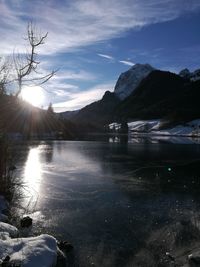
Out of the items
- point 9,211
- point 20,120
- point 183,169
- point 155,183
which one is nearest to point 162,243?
point 9,211

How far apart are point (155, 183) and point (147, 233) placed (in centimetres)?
1498

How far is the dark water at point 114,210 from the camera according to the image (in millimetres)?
16062

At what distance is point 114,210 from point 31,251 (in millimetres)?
10378

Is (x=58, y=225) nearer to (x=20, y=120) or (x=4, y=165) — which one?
(x=4, y=165)

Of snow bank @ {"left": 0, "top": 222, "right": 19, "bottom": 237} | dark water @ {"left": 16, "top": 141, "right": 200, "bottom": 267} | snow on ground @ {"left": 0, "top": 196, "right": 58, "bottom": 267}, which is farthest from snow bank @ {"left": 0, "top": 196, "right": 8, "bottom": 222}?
snow on ground @ {"left": 0, "top": 196, "right": 58, "bottom": 267}

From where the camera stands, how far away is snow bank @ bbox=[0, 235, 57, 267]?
12.4m

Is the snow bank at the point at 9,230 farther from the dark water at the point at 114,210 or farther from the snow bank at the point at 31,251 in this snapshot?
the dark water at the point at 114,210

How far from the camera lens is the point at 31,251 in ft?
43.2

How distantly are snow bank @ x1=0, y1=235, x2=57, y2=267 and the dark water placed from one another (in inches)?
54.9

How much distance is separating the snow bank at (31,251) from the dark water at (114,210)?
4.58 ft

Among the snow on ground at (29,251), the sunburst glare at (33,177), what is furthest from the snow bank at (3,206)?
the snow on ground at (29,251)

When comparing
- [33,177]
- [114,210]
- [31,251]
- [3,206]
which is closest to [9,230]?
[31,251]

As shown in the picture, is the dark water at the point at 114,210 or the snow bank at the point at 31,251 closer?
the snow bank at the point at 31,251

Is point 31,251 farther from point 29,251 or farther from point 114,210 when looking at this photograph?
point 114,210
